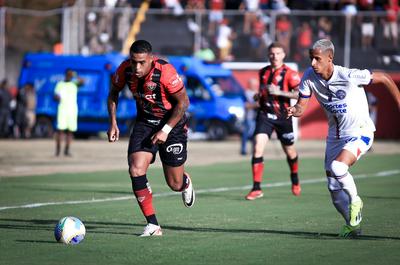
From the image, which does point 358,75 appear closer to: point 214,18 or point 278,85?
point 278,85

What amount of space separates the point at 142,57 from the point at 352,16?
25.5 metres

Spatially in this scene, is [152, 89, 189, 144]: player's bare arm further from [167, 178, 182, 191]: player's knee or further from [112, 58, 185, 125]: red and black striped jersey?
[167, 178, 182, 191]: player's knee

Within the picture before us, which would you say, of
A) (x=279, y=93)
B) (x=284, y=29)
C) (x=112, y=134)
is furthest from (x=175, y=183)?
(x=284, y=29)

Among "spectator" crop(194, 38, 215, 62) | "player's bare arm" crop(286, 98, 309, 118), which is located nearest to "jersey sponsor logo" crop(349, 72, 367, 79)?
"player's bare arm" crop(286, 98, 309, 118)

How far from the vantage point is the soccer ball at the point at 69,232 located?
10.2 metres

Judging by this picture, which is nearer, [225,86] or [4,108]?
[225,86]

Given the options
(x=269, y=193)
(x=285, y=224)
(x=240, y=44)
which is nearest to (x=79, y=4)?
(x=240, y=44)

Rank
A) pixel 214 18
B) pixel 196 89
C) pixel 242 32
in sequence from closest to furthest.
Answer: pixel 196 89 → pixel 214 18 → pixel 242 32

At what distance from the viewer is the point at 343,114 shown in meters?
11.2

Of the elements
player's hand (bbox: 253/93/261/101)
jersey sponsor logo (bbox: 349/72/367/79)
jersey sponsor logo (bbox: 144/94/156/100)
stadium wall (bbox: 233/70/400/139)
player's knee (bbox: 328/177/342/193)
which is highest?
jersey sponsor logo (bbox: 349/72/367/79)

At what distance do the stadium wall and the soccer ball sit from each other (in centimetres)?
2749

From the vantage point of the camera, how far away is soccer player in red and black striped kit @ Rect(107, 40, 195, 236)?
10.9m

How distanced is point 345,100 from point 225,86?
80.5 feet

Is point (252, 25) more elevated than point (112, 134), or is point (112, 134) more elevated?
point (112, 134)
